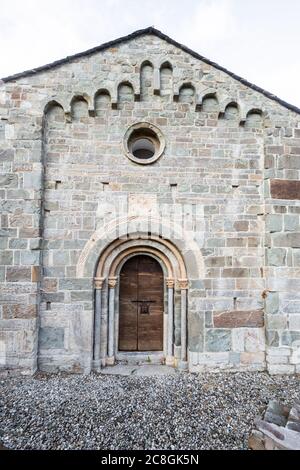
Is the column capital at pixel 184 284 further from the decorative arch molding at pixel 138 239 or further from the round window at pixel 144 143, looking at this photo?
the round window at pixel 144 143

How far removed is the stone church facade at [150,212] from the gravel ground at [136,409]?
0.43 meters

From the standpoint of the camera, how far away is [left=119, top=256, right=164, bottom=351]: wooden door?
4.91 metres

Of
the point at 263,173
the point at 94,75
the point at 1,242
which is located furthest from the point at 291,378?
the point at 94,75

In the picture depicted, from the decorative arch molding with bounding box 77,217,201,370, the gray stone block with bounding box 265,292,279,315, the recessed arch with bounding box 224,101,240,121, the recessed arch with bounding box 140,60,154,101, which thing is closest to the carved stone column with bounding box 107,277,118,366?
the decorative arch molding with bounding box 77,217,201,370

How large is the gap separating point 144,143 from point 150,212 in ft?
5.14

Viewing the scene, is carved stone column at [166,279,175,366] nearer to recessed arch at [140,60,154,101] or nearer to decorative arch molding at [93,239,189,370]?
decorative arch molding at [93,239,189,370]

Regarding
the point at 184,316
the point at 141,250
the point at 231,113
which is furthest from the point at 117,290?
the point at 231,113

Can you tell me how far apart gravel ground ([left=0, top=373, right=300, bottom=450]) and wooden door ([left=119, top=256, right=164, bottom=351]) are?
28.5 inches

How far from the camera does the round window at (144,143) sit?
4.79 metres

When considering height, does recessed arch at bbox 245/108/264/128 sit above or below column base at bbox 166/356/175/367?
above

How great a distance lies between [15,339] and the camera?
4.30 metres

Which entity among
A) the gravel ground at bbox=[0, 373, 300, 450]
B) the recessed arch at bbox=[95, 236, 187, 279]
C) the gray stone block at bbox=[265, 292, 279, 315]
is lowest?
the gravel ground at bbox=[0, 373, 300, 450]

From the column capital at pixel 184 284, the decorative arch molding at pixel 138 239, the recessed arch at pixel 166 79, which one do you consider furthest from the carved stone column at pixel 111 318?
the recessed arch at pixel 166 79
